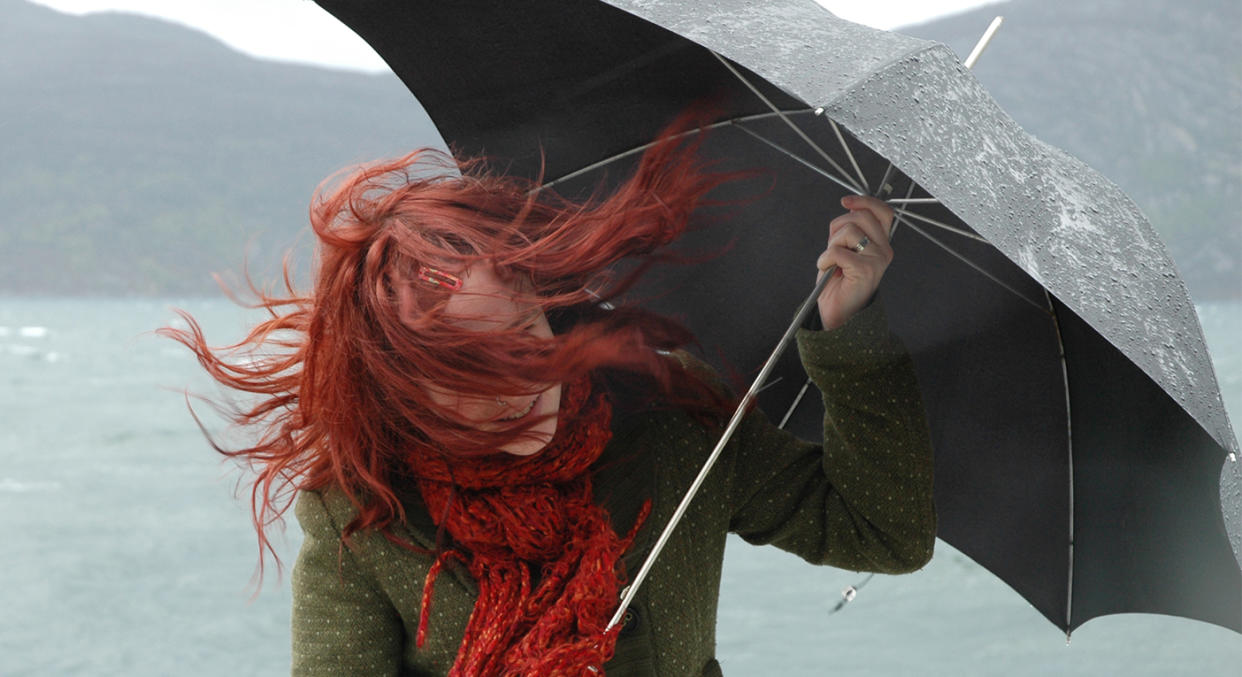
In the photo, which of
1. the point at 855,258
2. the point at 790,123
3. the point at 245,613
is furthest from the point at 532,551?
the point at 245,613

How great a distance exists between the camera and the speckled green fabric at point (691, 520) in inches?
51.3

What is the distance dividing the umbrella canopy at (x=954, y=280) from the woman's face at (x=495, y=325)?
0.33 m

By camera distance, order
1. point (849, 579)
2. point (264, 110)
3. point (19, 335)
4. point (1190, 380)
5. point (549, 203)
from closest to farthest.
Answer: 1. point (1190, 380)
2. point (549, 203)
3. point (849, 579)
4. point (19, 335)
5. point (264, 110)

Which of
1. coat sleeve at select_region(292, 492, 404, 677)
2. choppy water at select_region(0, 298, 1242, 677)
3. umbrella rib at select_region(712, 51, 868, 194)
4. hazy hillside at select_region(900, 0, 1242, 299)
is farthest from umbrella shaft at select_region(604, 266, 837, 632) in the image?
hazy hillside at select_region(900, 0, 1242, 299)

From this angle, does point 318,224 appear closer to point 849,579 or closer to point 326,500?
point 326,500

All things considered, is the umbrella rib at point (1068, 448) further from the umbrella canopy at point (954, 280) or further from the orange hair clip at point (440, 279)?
the orange hair clip at point (440, 279)

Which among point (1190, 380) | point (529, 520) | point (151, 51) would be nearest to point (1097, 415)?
point (1190, 380)

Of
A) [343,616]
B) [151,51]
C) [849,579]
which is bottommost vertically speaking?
[151,51]

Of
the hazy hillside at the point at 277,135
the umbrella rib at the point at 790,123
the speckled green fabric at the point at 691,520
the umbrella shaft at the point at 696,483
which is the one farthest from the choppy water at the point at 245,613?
the hazy hillside at the point at 277,135

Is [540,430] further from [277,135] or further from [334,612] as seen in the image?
[277,135]

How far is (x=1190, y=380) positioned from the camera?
106cm

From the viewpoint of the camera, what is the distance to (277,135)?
3698 inches

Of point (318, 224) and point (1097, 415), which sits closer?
point (318, 224)

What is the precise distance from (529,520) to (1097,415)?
28.5 inches
